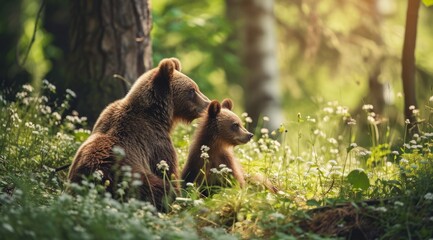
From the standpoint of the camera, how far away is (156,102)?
24.2 feet

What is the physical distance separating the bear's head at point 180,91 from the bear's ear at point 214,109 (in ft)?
0.48

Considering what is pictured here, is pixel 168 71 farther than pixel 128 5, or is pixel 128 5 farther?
pixel 128 5

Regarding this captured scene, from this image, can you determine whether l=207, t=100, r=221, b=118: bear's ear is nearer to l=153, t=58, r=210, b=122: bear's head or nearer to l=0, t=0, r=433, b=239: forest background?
l=153, t=58, r=210, b=122: bear's head

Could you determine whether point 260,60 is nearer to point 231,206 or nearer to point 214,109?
point 214,109

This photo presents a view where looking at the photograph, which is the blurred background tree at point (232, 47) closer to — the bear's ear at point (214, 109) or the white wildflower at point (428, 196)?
the bear's ear at point (214, 109)

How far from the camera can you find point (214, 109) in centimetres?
762

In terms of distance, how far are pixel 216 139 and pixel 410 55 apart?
2.65 metres

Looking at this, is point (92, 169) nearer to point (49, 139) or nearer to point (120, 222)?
point (120, 222)

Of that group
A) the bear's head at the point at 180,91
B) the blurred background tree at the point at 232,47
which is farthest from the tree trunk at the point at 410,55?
the bear's head at the point at 180,91

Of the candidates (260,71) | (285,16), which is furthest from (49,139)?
(285,16)

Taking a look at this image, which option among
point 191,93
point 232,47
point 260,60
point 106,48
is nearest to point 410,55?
point 191,93

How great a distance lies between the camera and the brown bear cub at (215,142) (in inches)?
290

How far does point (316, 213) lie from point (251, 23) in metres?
10.2

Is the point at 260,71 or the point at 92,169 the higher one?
the point at 260,71
